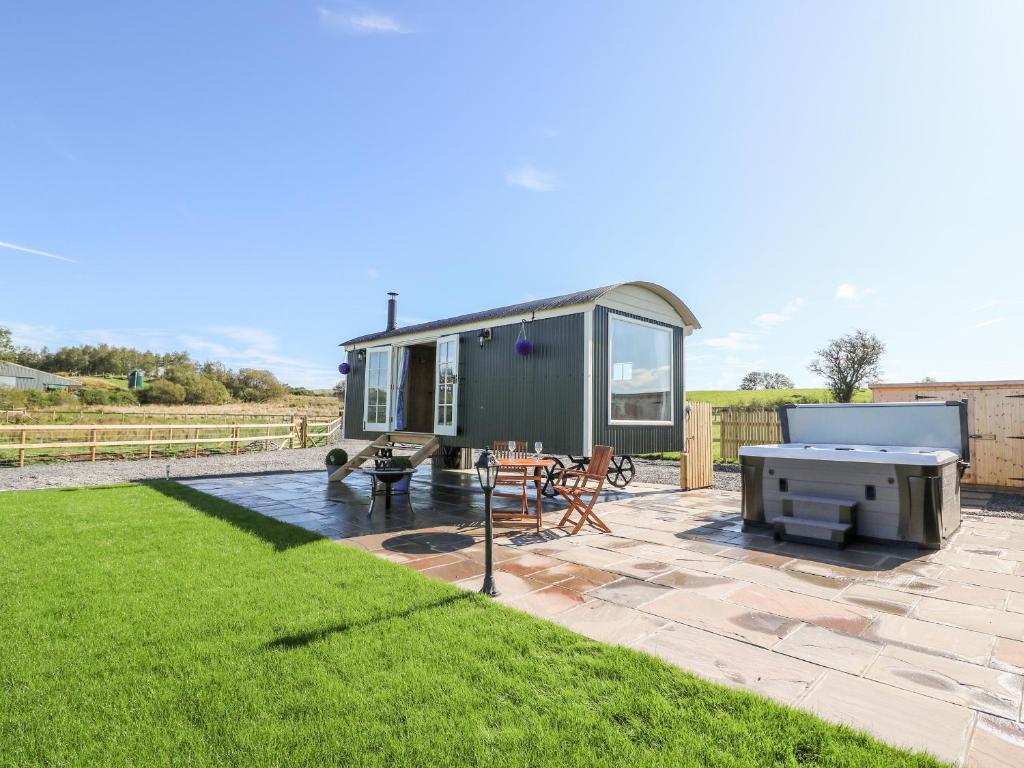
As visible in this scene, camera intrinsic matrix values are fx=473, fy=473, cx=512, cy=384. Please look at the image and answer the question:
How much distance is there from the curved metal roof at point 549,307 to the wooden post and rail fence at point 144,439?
8.48 m

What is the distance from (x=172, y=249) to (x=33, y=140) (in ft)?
15.1

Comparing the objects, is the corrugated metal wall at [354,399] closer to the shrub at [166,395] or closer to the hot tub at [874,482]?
the hot tub at [874,482]

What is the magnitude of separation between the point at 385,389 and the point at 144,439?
13.9 m

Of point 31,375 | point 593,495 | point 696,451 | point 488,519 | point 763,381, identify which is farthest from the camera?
point 763,381

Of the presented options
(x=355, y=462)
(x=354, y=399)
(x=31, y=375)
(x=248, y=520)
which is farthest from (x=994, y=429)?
(x=31, y=375)

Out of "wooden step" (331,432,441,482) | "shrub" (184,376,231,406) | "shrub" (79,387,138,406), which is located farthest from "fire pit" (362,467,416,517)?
"shrub" (184,376,231,406)

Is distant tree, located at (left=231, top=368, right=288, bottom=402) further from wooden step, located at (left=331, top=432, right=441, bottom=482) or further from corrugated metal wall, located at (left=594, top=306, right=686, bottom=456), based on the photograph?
corrugated metal wall, located at (left=594, top=306, right=686, bottom=456)

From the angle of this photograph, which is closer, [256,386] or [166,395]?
[166,395]

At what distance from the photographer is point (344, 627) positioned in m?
2.51

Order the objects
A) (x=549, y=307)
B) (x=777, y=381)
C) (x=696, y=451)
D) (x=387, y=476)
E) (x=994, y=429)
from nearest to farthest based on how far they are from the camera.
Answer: (x=387, y=476), (x=549, y=307), (x=994, y=429), (x=696, y=451), (x=777, y=381)

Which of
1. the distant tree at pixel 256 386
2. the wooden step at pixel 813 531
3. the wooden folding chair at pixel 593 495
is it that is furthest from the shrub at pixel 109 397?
the wooden step at pixel 813 531

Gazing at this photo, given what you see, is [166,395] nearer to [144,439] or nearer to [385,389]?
[144,439]

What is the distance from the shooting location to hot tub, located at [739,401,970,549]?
4332mm

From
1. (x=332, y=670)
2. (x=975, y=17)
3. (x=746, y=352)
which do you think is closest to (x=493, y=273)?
(x=975, y=17)
